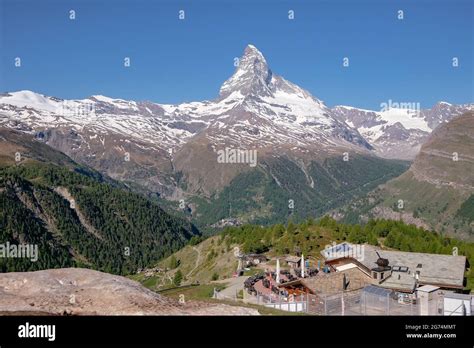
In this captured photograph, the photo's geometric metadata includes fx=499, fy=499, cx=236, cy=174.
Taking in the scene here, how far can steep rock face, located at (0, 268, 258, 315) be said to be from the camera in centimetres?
1939

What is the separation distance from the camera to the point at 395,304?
115 feet

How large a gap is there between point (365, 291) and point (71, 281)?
20.2 m

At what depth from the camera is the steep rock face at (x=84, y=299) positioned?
1939cm

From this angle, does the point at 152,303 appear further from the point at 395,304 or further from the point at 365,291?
the point at 395,304

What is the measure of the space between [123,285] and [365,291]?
18.7 metres

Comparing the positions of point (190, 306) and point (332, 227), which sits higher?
point (332, 227)

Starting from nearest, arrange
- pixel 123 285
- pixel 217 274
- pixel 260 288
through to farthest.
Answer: pixel 123 285 < pixel 260 288 < pixel 217 274

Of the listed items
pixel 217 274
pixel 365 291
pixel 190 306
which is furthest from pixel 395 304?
pixel 217 274

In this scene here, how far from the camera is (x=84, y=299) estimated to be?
20.5m

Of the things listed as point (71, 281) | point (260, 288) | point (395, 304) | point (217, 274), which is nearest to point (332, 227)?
point (217, 274)
